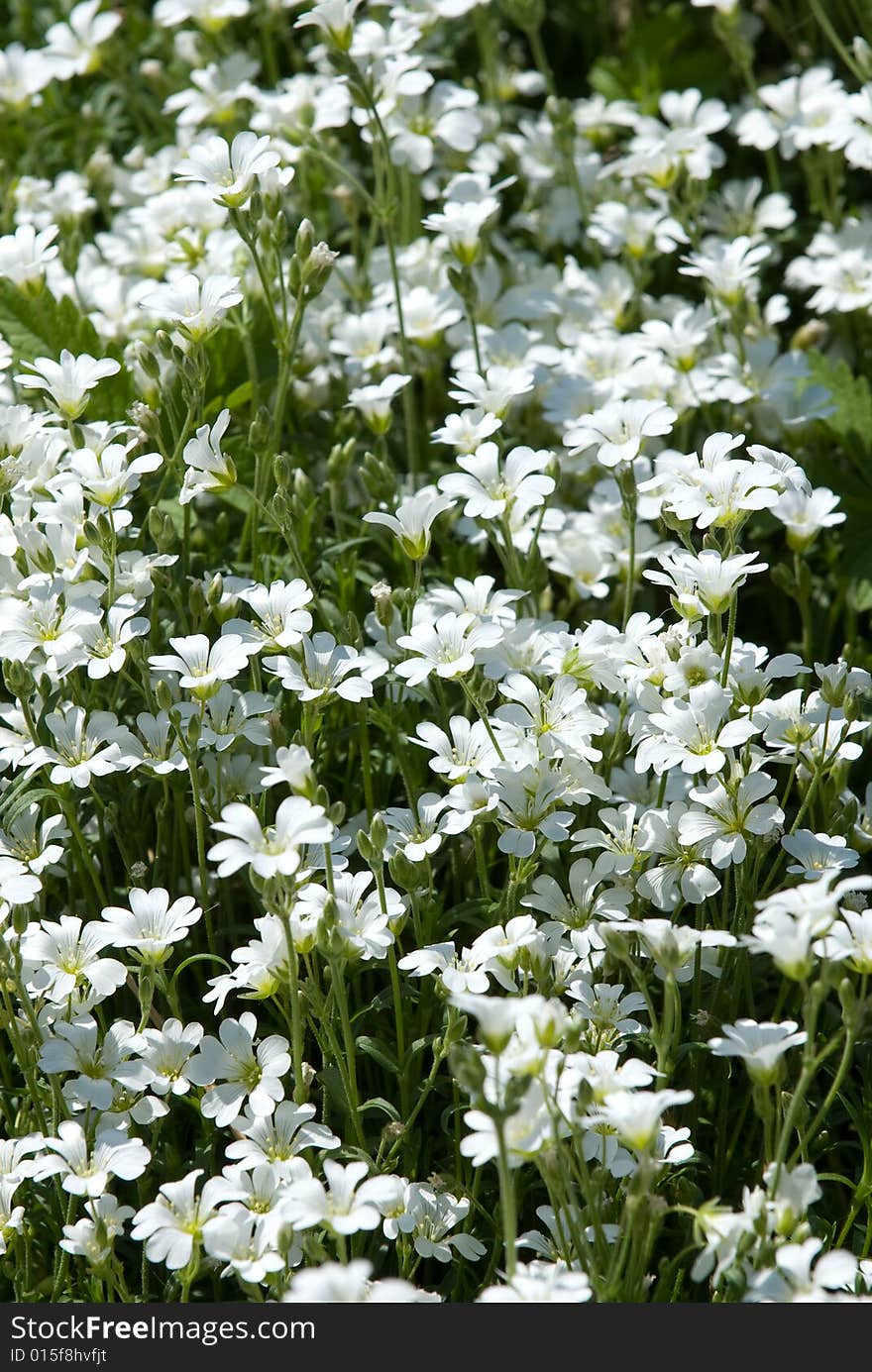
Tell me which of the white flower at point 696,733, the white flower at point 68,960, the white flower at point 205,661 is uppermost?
the white flower at point 205,661

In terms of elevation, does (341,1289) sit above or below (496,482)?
below

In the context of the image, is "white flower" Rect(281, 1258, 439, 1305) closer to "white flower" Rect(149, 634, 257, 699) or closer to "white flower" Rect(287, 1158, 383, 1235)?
"white flower" Rect(287, 1158, 383, 1235)

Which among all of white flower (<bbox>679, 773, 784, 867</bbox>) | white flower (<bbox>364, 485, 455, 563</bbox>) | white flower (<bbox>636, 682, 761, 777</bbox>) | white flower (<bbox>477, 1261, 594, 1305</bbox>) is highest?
white flower (<bbox>364, 485, 455, 563</bbox>)

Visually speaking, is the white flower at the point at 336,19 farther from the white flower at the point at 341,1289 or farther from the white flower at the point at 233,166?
the white flower at the point at 341,1289

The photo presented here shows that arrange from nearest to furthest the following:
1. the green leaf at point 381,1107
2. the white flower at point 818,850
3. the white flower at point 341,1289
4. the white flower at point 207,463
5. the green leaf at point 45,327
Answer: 1. the white flower at point 341,1289
2. the green leaf at point 381,1107
3. the white flower at point 818,850
4. the white flower at point 207,463
5. the green leaf at point 45,327

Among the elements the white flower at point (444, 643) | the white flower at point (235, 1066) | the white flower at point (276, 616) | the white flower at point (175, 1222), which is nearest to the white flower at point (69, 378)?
the white flower at point (276, 616)

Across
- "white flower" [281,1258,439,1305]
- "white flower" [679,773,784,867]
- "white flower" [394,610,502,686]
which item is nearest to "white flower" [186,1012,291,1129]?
"white flower" [281,1258,439,1305]

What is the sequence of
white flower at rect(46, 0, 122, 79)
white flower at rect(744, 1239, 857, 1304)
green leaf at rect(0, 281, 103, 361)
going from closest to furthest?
1. white flower at rect(744, 1239, 857, 1304)
2. green leaf at rect(0, 281, 103, 361)
3. white flower at rect(46, 0, 122, 79)

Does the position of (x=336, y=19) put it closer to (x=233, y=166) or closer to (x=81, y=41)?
(x=233, y=166)

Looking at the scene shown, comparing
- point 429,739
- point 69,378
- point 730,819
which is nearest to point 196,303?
point 69,378
